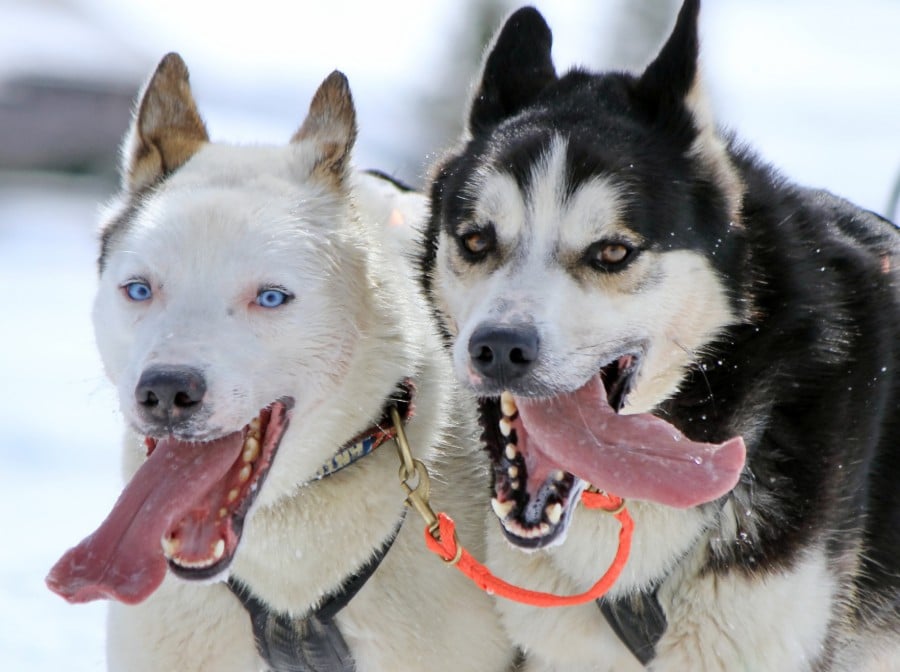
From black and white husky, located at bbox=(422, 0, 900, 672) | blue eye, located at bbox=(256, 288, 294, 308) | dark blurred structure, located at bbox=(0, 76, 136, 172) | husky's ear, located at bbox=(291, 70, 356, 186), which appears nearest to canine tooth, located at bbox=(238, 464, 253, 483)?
blue eye, located at bbox=(256, 288, 294, 308)

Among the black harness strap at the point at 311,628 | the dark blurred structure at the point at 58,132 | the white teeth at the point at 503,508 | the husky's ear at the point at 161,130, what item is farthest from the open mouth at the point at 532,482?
the dark blurred structure at the point at 58,132

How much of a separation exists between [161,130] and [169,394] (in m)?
0.90

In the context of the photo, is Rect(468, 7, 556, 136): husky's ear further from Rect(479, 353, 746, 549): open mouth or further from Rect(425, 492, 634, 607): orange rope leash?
Rect(425, 492, 634, 607): orange rope leash

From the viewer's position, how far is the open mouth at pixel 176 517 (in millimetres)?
2400

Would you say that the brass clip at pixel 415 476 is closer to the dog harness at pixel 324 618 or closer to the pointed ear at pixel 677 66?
A: the dog harness at pixel 324 618

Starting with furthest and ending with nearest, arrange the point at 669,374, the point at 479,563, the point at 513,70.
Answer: the point at 513,70 → the point at 479,563 → the point at 669,374

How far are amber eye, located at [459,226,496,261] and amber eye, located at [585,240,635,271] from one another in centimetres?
22

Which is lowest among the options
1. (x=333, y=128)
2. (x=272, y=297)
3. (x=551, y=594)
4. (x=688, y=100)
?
(x=551, y=594)

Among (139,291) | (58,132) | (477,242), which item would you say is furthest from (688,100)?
(58,132)

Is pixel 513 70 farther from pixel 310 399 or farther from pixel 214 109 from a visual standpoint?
pixel 214 109

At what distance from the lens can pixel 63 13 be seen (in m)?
17.5

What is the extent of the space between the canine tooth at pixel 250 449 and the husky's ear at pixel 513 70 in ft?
3.00

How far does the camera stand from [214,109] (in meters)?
15.2

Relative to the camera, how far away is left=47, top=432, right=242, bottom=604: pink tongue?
94.2 inches
